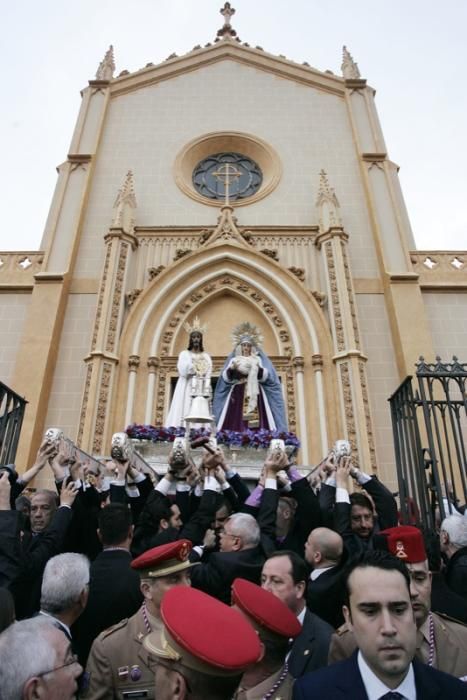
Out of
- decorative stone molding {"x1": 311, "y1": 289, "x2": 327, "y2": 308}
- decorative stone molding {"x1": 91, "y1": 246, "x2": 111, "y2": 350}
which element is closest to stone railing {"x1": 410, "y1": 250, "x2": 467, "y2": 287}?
decorative stone molding {"x1": 311, "y1": 289, "x2": 327, "y2": 308}

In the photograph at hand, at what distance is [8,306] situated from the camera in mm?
12930

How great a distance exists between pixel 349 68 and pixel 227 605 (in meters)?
19.7

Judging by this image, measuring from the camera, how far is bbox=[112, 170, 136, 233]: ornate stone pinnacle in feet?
45.0

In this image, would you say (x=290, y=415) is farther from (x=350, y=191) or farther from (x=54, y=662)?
(x=54, y=662)

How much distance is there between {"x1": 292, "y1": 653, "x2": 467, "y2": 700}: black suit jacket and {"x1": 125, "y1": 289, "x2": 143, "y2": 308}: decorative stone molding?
11.4 meters

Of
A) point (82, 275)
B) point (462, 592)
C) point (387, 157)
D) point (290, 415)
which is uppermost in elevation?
point (387, 157)

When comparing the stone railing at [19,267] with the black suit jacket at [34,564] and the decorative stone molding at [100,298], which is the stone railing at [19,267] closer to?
the decorative stone molding at [100,298]

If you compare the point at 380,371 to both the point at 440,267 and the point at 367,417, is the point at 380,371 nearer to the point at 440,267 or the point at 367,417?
the point at 367,417

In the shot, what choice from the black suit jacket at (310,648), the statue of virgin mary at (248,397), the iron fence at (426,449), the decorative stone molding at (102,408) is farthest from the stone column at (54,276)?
the black suit jacket at (310,648)

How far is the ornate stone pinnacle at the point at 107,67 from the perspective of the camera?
18.1 metres

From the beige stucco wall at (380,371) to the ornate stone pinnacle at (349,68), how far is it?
366 inches

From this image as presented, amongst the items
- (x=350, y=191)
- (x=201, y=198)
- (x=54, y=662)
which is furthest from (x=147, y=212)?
(x=54, y=662)

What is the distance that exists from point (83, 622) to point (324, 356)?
32.4 feet

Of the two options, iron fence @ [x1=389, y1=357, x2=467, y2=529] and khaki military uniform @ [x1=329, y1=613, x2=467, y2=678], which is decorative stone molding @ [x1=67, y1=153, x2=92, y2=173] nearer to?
iron fence @ [x1=389, y1=357, x2=467, y2=529]
